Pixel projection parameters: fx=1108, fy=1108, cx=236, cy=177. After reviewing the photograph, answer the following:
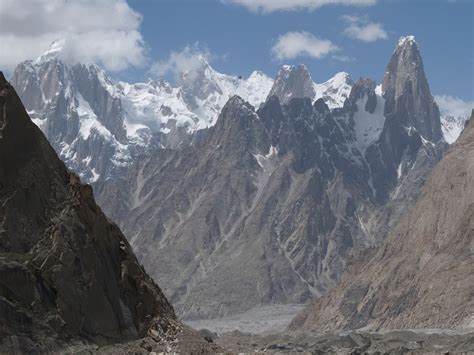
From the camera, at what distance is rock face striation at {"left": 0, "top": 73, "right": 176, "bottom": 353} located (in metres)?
67.1

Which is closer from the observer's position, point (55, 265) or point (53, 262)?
point (55, 265)

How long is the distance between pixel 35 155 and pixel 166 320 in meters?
15.5

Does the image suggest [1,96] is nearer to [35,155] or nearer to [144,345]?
[35,155]

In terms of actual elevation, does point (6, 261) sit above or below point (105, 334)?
above

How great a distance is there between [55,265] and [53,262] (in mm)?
302

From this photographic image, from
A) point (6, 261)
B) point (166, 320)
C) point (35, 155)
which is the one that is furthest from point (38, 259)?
point (166, 320)

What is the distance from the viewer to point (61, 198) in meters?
75.4

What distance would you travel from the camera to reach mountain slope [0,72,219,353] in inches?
2643

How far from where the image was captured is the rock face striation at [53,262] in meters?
67.1

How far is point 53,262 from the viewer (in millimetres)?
70500

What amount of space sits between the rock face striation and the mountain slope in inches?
2.5

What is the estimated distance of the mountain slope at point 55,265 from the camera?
220ft

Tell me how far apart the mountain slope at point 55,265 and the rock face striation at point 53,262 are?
64 mm

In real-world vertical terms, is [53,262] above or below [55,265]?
above
